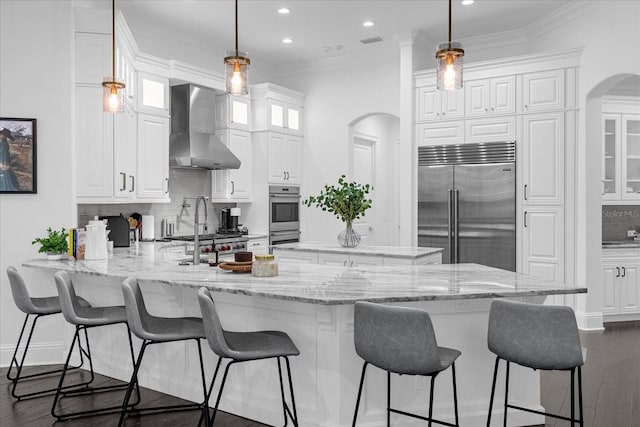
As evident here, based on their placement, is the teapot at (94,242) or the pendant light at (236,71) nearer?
the pendant light at (236,71)

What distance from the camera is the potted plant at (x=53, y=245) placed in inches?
161

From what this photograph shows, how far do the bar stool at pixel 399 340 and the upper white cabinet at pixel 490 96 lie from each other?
4020 millimetres

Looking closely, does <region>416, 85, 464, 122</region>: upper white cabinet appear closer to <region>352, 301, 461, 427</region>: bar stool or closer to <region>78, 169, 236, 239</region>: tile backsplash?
<region>78, 169, 236, 239</region>: tile backsplash

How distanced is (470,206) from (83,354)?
4145mm

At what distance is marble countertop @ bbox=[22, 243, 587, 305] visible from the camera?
2699 mm

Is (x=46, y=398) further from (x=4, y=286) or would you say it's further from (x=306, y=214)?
(x=306, y=214)

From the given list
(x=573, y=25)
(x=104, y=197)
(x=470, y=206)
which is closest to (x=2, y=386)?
(x=104, y=197)

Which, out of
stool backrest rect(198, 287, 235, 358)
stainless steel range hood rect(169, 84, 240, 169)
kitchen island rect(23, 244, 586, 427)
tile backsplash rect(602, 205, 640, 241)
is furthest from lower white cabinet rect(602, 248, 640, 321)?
stool backrest rect(198, 287, 235, 358)

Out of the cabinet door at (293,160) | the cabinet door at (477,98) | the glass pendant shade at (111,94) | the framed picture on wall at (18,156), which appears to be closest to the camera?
the glass pendant shade at (111,94)

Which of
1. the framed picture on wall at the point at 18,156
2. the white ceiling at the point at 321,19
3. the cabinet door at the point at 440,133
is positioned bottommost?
the framed picture on wall at the point at 18,156

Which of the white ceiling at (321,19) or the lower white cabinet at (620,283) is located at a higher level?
the white ceiling at (321,19)

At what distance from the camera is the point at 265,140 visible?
692cm

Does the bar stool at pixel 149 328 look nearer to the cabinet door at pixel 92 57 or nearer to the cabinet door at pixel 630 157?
the cabinet door at pixel 92 57

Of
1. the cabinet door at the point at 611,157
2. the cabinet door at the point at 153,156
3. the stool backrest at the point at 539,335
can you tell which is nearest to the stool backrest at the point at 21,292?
the cabinet door at the point at 153,156
